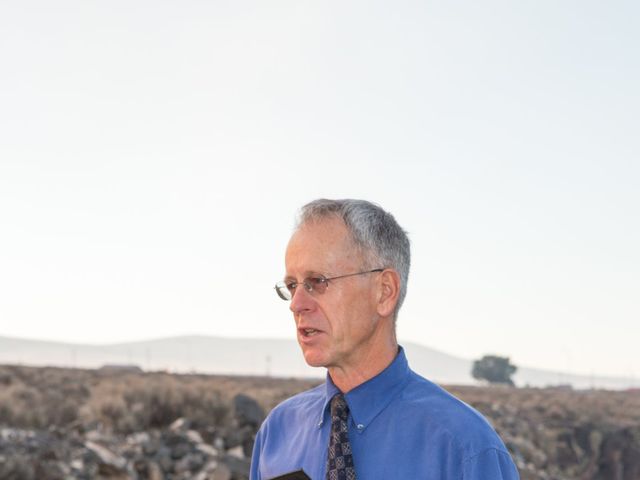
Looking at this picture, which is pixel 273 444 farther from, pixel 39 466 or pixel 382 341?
pixel 39 466

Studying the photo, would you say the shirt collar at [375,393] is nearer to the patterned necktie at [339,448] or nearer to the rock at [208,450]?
the patterned necktie at [339,448]

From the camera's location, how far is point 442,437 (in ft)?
8.33

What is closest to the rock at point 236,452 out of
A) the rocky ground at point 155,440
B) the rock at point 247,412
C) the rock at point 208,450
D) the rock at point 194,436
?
the rocky ground at point 155,440

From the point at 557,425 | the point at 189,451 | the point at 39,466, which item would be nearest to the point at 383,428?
the point at 39,466

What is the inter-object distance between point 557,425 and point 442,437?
3528 centimetres

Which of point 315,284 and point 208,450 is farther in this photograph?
point 208,450

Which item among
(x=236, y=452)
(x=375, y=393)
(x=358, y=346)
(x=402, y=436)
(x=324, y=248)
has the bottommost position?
(x=236, y=452)

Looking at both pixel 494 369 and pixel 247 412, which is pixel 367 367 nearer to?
→ pixel 247 412

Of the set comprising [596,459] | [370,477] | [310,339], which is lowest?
[596,459]

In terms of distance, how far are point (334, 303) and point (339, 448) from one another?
426mm

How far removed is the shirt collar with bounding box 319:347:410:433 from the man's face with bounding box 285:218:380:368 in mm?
81

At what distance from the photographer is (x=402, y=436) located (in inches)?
103

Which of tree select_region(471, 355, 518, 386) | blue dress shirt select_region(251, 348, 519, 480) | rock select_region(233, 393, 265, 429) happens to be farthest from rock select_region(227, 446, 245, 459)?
tree select_region(471, 355, 518, 386)

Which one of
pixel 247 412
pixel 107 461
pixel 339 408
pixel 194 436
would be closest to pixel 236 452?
pixel 194 436
